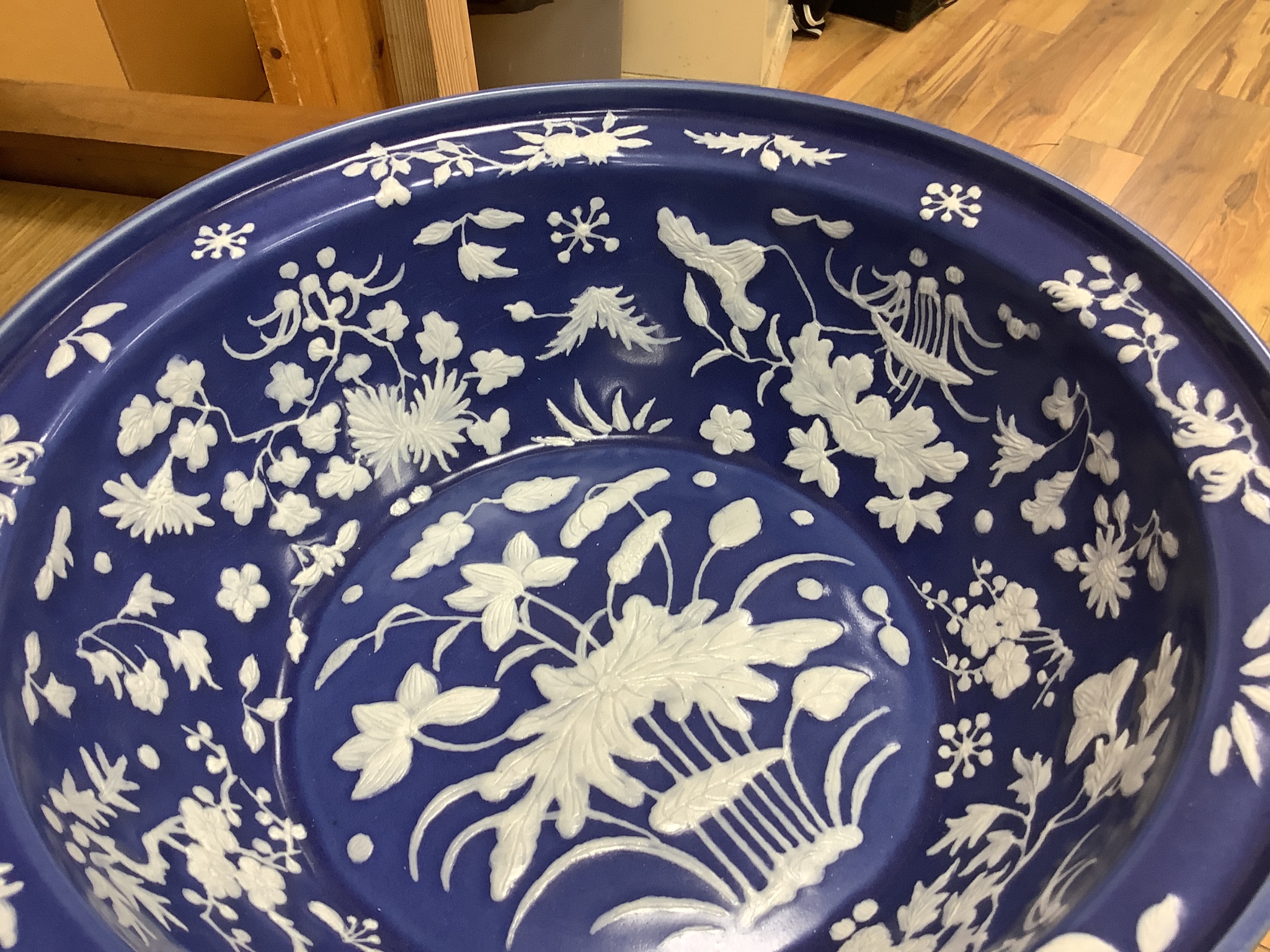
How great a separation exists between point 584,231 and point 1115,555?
48 cm

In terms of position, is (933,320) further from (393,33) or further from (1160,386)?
(393,33)

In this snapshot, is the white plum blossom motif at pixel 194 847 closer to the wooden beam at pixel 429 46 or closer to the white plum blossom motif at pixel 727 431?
the white plum blossom motif at pixel 727 431

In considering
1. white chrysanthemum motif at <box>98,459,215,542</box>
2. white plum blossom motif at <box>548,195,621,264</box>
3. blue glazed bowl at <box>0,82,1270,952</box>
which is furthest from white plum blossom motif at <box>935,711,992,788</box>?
white chrysanthemum motif at <box>98,459,215,542</box>

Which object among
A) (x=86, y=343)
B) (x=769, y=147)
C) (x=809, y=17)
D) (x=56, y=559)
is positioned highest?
(x=809, y=17)

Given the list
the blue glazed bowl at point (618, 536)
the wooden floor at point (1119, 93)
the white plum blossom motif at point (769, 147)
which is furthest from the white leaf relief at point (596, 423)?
the wooden floor at point (1119, 93)

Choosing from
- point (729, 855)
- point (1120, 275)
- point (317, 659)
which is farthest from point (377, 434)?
point (1120, 275)

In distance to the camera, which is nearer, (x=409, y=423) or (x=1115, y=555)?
(x=1115, y=555)

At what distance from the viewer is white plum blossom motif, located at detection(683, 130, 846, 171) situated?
72cm

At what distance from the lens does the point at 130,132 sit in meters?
0.83

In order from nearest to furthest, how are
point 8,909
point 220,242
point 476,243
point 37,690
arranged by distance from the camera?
point 8,909
point 37,690
point 220,242
point 476,243

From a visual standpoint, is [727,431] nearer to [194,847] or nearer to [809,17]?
[194,847]

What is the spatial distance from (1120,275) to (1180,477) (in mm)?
159

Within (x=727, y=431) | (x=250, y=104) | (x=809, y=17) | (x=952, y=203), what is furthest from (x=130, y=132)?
(x=809, y=17)

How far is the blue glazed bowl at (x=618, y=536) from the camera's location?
0.57 meters
